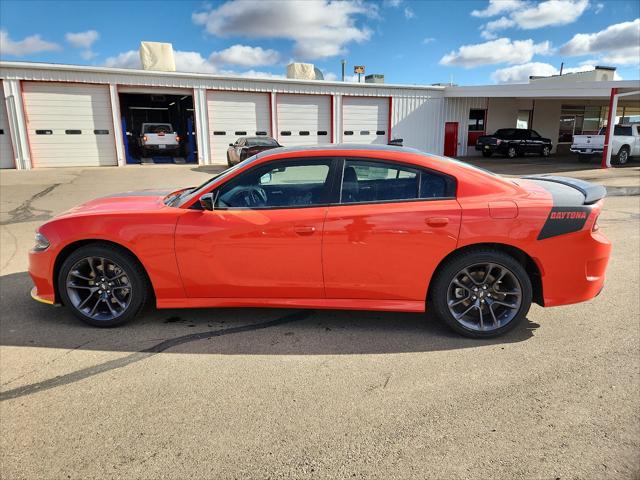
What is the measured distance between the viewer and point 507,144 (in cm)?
2506

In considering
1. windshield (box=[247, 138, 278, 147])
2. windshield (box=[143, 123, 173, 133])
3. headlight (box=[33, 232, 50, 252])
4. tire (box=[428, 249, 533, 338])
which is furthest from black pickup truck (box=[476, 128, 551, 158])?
headlight (box=[33, 232, 50, 252])

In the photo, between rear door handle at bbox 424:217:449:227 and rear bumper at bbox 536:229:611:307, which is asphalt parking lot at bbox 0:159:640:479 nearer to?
rear bumper at bbox 536:229:611:307

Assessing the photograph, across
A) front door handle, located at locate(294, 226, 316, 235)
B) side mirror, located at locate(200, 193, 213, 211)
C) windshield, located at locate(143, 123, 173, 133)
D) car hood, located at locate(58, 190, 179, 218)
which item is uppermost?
windshield, located at locate(143, 123, 173, 133)

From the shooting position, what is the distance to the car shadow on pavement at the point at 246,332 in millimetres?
3529

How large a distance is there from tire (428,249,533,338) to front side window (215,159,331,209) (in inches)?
47.3

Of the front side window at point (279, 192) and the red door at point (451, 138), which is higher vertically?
the red door at point (451, 138)

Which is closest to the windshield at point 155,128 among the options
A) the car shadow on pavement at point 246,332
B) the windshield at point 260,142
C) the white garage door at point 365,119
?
the windshield at point 260,142

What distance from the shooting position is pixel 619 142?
1978 cm

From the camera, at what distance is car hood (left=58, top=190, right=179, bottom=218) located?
3840mm

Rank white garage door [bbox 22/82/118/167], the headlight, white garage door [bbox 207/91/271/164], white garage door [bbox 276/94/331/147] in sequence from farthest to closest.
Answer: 1. white garage door [bbox 276/94/331/147]
2. white garage door [bbox 207/91/271/164]
3. white garage door [bbox 22/82/118/167]
4. the headlight

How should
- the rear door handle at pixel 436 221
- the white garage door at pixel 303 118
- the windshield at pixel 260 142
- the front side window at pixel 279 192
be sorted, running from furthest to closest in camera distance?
the white garage door at pixel 303 118 → the windshield at pixel 260 142 → the front side window at pixel 279 192 → the rear door handle at pixel 436 221

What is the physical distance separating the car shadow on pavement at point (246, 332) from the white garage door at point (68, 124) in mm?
17545

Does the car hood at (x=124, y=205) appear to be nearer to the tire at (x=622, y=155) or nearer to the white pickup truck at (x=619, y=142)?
the white pickup truck at (x=619, y=142)

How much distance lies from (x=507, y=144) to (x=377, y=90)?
801cm
